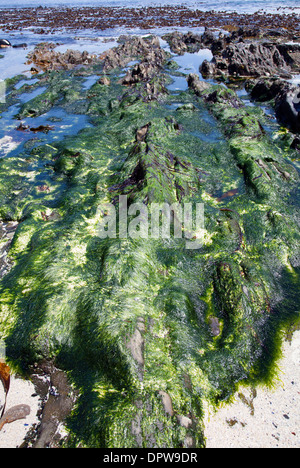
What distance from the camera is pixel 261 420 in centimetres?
319

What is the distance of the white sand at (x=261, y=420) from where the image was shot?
9.89ft

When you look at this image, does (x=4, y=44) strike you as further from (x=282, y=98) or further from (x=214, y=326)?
(x=214, y=326)

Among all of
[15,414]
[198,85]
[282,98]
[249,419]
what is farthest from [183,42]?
[15,414]

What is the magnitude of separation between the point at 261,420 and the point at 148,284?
7.72ft

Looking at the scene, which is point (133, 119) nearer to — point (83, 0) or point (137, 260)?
point (137, 260)

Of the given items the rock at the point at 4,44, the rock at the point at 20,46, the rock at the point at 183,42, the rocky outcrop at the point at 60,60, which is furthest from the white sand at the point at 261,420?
the rock at the point at 4,44

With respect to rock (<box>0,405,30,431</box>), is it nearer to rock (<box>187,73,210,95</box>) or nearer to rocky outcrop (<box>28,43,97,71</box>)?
rock (<box>187,73,210,95</box>)

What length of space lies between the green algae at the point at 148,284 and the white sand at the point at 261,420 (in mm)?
175

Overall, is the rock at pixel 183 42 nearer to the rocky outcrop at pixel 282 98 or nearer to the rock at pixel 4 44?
the rocky outcrop at pixel 282 98

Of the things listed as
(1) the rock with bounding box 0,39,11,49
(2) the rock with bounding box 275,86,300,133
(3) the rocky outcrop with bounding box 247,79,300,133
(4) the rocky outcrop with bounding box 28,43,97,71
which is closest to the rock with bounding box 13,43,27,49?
(1) the rock with bounding box 0,39,11,49

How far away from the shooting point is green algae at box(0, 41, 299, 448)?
324 cm

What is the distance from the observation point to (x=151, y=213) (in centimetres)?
577
